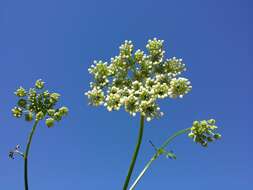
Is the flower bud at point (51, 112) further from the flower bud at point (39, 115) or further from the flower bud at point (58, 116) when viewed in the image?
the flower bud at point (39, 115)

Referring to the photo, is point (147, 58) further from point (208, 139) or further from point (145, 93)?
point (208, 139)

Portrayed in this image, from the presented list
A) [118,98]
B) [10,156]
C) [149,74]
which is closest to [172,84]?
[149,74]

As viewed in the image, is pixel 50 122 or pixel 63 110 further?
pixel 63 110

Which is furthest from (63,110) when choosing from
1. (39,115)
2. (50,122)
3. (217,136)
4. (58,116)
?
(217,136)

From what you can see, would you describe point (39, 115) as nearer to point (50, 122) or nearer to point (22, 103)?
point (50, 122)

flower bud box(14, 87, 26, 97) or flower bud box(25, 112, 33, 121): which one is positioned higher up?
flower bud box(14, 87, 26, 97)

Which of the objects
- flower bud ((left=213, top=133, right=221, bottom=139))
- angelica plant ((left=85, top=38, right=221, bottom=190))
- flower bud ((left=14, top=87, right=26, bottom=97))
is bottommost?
flower bud ((left=213, top=133, right=221, bottom=139))

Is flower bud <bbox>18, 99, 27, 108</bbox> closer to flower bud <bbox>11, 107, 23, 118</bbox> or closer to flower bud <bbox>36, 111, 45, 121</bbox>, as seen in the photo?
flower bud <bbox>11, 107, 23, 118</bbox>

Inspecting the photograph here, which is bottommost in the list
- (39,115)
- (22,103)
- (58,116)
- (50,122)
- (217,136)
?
(217,136)
